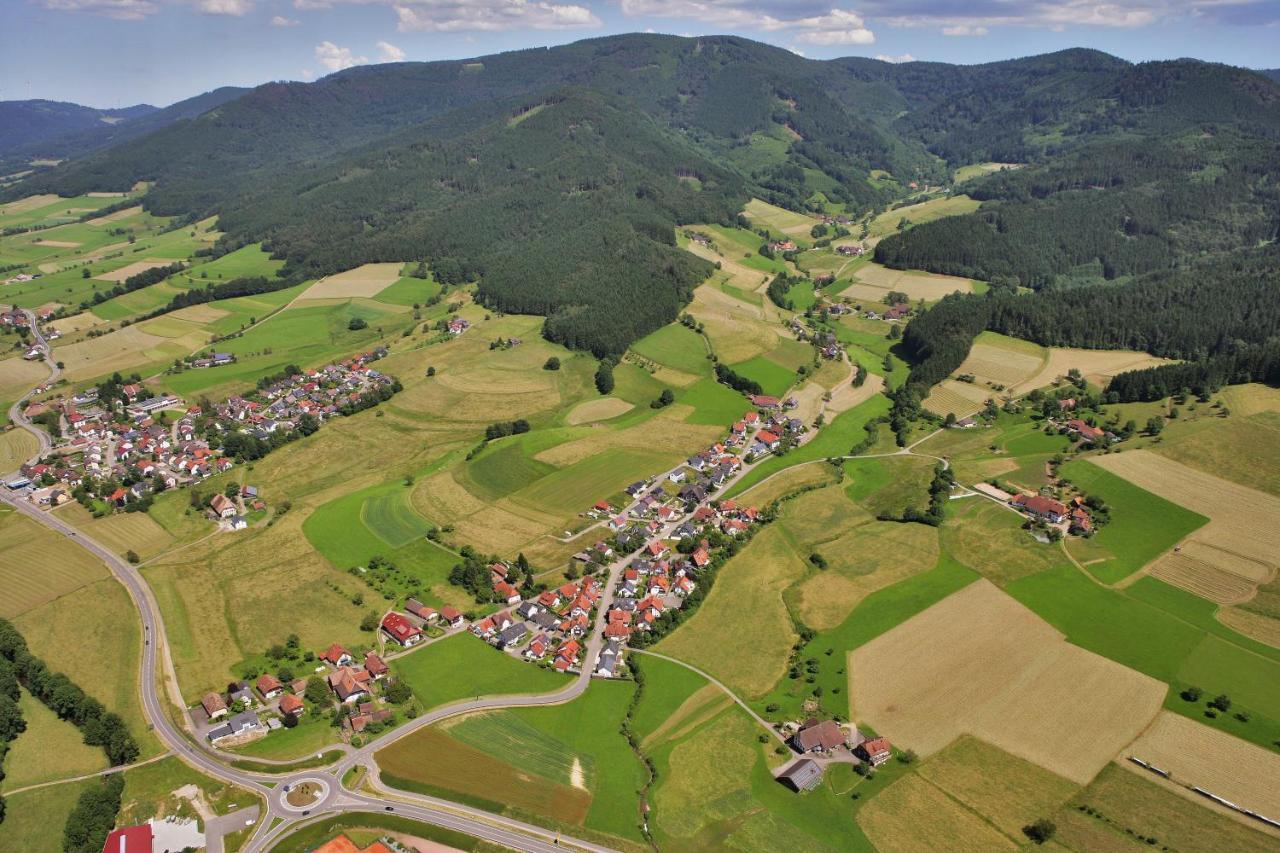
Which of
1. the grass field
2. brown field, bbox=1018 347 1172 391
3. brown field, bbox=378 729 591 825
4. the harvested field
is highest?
brown field, bbox=1018 347 1172 391

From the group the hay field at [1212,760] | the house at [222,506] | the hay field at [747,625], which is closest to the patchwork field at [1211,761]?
the hay field at [1212,760]

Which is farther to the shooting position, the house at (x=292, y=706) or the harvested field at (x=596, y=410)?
the harvested field at (x=596, y=410)

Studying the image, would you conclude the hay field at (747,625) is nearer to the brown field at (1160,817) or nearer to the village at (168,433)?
the brown field at (1160,817)

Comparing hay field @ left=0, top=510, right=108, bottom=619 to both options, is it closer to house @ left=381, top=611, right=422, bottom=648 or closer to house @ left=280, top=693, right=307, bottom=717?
house @ left=280, top=693, right=307, bottom=717

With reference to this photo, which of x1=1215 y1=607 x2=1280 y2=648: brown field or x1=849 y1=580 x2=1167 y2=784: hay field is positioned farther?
x1=1215 y1=607 x2=1280 y2=648: brown field

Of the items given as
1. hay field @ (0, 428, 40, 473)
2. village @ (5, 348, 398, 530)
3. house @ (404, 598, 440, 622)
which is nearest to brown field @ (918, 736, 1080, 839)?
house @ (404, 598, 440, 622)

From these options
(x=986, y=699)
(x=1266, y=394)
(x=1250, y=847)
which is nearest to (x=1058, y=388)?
(x=1266, y=394)

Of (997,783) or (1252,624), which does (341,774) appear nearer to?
(997,783)

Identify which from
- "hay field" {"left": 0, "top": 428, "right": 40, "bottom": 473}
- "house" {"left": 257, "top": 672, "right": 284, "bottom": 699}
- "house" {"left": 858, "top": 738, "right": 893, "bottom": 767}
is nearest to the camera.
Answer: "house" {"left": 858, "top": 738, "right": 893, "bottom": 767}
